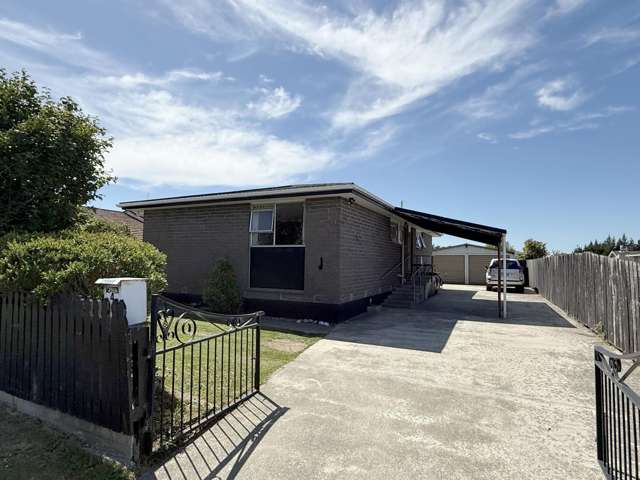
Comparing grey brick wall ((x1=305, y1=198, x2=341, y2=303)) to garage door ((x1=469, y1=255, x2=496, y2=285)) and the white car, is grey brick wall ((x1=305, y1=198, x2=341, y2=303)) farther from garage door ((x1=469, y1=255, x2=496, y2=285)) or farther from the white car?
garage door ((x1=469, y1=255, x2=496, y2=285))

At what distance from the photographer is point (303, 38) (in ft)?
25.7

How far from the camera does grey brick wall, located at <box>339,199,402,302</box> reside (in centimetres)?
955

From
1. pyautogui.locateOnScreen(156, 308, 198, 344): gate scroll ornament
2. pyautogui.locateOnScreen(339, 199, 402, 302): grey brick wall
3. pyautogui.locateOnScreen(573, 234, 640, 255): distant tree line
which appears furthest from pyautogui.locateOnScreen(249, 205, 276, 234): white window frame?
pyautogui.locateOnScreen(573, 234, 640, 255): distant tree line

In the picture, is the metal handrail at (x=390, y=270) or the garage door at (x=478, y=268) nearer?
the metal handrail at (x=390, y=270)

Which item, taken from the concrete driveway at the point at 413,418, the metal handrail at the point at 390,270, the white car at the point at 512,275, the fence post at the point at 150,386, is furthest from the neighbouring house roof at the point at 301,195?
the white car at the point at 512,275

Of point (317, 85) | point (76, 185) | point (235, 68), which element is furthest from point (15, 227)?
point (317, 85)

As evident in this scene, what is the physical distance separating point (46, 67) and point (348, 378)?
787cm

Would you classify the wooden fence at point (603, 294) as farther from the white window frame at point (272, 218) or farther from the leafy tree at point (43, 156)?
the leafy tree at point (43, 156)

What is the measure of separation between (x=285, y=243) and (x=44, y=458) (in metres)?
7.53

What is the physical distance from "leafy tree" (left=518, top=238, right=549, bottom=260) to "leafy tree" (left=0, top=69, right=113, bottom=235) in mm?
31509

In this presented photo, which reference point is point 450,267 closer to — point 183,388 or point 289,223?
point 289,223

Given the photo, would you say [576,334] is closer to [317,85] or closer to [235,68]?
[317,85]

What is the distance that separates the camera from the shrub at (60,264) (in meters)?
3.48

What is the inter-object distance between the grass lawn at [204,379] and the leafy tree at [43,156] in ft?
9.53
